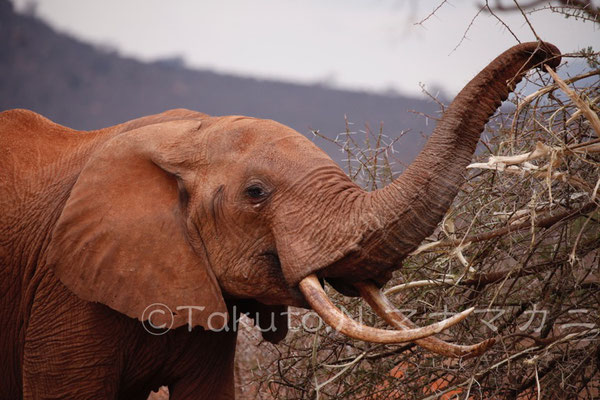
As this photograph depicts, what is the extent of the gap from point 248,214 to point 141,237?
0.45 m

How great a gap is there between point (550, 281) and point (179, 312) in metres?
1.63

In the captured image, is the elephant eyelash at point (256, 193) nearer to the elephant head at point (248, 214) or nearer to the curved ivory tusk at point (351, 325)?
the elephant head at point (248, 214)

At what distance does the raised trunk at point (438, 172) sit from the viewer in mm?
2500

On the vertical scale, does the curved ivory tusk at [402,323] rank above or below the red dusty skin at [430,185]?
below

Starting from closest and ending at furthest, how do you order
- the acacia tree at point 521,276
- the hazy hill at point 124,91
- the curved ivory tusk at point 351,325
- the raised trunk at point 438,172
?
1. the curved ivory tusk at point 351,325
2. the raised trunk at point 438,172
3. the acacia tree at point 521,276
4. the hazy hill at point 124,91

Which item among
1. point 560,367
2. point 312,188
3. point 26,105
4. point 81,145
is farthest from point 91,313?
point 26,105

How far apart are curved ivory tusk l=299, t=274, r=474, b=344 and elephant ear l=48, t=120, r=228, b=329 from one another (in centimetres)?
43

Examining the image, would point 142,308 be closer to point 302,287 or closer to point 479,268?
point 302,287

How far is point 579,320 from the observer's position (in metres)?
3.22

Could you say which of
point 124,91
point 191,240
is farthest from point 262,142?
point 124,91

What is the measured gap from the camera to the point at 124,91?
1042cm

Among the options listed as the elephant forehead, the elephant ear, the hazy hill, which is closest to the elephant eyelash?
the elephant forehead

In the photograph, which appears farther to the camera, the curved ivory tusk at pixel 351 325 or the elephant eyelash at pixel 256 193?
Result: the elephant eyelash at pixel 256 193

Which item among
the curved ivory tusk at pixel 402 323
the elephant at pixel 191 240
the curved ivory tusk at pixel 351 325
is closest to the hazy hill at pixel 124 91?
the elephant at pixel 191 240
